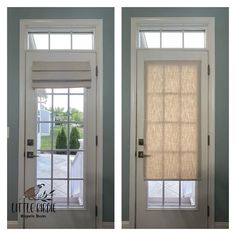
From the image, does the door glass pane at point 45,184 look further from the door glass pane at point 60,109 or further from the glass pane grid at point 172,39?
the glass pane grid at point 172,39

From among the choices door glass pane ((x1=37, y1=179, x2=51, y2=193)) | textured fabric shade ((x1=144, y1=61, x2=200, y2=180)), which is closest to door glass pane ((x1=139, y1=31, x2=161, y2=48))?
textured fabric shade ((x1=144, y1=61, x2=200, y2=180))

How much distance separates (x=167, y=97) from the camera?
1858mm

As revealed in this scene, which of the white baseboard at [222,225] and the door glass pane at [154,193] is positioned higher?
the door glass pane at [154,193]

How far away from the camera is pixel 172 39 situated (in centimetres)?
184

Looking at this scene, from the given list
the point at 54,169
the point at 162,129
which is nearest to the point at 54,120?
the point at 54,169

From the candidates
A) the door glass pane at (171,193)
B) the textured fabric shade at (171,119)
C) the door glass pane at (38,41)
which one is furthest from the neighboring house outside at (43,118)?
the door glass pane at (171,193)

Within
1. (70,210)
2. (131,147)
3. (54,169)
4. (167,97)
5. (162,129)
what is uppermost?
(167,97)

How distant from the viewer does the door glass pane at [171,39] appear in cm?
183

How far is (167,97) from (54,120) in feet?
2.44

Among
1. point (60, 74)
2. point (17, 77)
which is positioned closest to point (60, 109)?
point (60, 74)

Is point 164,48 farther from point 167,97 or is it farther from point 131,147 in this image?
point 131,147

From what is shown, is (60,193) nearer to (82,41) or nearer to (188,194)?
(188,194)

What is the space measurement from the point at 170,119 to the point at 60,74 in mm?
759
